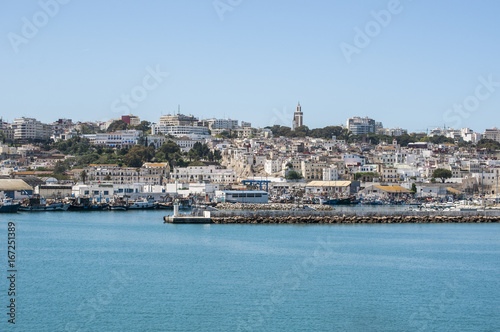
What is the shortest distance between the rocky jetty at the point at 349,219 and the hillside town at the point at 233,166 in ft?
32.9

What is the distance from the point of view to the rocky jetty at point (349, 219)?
29.1m

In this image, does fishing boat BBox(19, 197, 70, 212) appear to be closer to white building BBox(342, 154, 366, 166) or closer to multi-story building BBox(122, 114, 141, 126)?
white building BBox(342, 154, 366, 166)

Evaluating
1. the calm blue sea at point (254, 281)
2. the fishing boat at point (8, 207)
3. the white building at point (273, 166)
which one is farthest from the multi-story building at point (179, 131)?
the calm blue sea at point (254, 281)

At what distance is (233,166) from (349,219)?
1373 inches

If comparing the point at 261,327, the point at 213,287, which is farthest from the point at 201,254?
the point at 261,327

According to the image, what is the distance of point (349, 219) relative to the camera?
2942 cm

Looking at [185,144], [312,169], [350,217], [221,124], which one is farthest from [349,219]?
[221,124]

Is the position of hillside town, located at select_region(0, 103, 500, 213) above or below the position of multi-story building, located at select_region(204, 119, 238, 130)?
below

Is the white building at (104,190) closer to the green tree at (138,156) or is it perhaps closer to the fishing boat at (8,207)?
the fishing boat at (8,207)

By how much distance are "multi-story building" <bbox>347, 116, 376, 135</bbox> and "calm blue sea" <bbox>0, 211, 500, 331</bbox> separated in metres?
69.6

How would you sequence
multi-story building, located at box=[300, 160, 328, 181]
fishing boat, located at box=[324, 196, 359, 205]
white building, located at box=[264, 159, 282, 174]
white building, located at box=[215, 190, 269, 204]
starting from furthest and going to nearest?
white building, located at box=[264, 159, 282, 174]
multi-story building, located at box=[300, 160, 328, 181]
fishing boat, located at box=[324, 196, 359, 205]
white building, located at box=[215, 190, 269, 204]

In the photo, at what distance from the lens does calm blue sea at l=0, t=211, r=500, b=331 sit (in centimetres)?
1220

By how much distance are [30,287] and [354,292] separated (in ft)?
20.9

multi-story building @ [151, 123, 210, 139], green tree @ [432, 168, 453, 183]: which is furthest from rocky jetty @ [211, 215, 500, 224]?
multi-story building @ [151, 123, 210, 139]
